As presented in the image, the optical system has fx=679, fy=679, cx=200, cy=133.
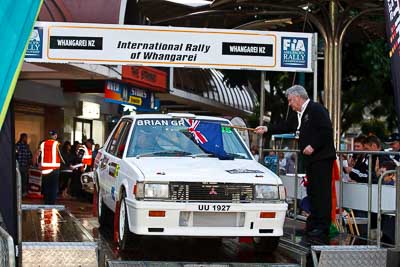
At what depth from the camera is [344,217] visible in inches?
364

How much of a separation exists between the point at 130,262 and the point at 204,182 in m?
1.26

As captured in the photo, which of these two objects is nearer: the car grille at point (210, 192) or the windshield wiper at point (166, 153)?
the car grille at point (210, 192)

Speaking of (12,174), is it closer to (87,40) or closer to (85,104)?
(87,40)

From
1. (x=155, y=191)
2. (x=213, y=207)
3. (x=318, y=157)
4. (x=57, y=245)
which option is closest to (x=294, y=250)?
(x=213, y=207)

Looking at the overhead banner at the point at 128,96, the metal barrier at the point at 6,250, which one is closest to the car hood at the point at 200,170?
the metal barrier at the point at 6,250

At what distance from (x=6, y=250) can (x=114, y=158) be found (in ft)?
13.6

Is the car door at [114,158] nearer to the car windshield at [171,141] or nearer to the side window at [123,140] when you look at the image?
the side window at [123,140]

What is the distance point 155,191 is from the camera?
7.25 metres

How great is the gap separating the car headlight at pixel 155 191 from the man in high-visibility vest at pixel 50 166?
9.83m

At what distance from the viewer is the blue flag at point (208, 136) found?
28.3ft

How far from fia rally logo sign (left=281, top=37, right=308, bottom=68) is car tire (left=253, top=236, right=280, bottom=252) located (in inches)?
144

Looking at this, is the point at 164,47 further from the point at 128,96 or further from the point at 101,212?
the point at 128,96

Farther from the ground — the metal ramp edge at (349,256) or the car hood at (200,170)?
the car hood at (200,170)

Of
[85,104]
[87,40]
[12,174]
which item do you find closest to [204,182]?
[12,174]
